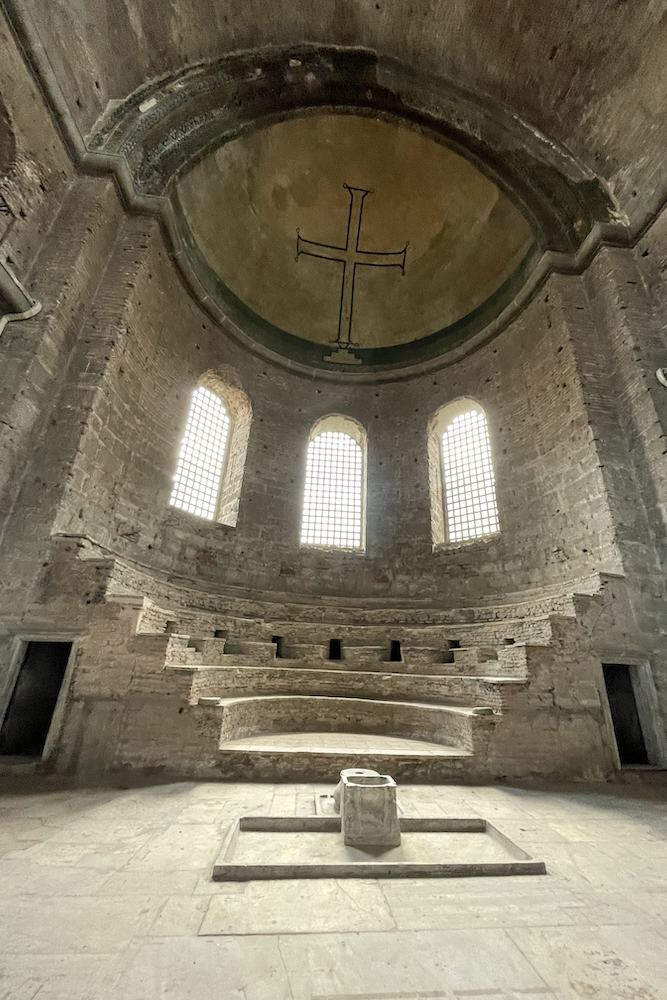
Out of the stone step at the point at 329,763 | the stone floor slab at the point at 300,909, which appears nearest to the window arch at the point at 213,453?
the stone step at the point at 329,763

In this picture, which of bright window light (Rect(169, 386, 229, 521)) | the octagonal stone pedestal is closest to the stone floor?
the octagonal stone pedestal

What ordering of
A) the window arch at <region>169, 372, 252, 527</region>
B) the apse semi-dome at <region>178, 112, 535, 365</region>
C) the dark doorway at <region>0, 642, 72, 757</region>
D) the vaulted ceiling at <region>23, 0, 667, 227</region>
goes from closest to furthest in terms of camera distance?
the dark doorway at <region>0, 642, 72, 757</region> → the vaulted ceiling at <region>23, 0, 667, 227</region> → the window arch at <region>169, 372, 252, 527</region> → the apse semi-dome at <region>178, 112, 535, 365</region>

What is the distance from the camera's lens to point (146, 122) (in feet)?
26.0

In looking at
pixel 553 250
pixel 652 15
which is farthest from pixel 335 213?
pixel 652 15

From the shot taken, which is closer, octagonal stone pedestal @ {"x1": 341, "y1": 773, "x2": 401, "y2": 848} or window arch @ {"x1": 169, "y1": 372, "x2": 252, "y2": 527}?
octagonal stone pedestal @ {"x1": 341, "y1": 773, "x2": 401, "y2": 848}

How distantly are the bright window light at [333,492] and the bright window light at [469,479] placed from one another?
2.22m

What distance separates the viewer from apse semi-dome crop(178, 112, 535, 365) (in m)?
10.0

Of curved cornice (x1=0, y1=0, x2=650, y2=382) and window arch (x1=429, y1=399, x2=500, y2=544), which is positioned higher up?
curved cornice (x1=0, y1=0, x2=650, y2=382)

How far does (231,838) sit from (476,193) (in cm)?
1365

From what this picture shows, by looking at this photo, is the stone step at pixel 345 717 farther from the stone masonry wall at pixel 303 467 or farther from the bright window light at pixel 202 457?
the bright window light at pixel 202 457

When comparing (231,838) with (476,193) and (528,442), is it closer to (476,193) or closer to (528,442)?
(528,442)

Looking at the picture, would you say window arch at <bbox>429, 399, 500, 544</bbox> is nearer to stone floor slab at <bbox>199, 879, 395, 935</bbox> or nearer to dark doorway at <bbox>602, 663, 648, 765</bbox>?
dark doorway at <bbox>602, 663, 648, 765</bbox>

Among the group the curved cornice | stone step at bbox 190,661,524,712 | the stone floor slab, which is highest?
the curved cornice

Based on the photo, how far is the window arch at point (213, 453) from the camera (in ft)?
27.8
